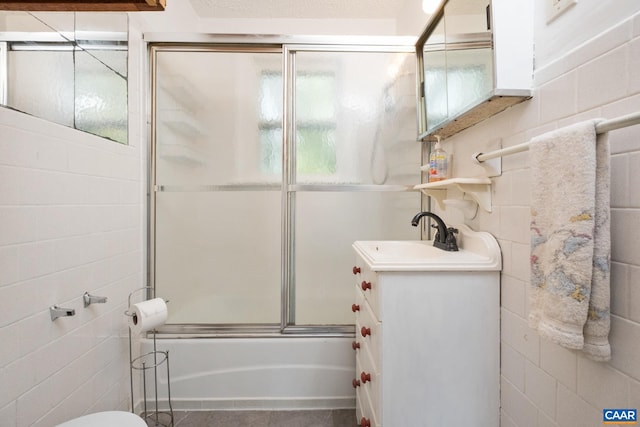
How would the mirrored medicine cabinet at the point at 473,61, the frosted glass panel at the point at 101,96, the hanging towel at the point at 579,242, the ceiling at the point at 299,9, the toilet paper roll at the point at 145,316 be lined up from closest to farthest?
1. the hanging towel at the point at 579,242
2. the mirrored medicine cabinet at the point at 473,61
3. the frosted glass panel at the point at 101,96
4. the toilet paper roll at the point at 145,316
5. the ceiling at the point at 299,9

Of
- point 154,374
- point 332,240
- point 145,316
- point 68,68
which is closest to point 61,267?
point 145,316

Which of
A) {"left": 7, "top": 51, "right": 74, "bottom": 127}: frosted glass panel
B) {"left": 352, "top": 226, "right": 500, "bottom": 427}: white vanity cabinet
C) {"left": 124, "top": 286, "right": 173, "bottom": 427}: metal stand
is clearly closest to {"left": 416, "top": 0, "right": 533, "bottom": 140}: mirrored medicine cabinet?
{"left": 352, "top": 226, "right": 500, "bottom": 427}: white vanity cabinet

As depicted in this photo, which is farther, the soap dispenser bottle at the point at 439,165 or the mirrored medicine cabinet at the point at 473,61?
the soap dispenser bottle at the point at 439,165

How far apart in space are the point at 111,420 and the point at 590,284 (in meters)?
1.47

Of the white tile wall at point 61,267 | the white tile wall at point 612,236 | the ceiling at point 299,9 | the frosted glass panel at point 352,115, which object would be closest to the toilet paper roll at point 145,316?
the white tile wall at point 61,267

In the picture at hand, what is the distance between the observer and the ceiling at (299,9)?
2.20 meters

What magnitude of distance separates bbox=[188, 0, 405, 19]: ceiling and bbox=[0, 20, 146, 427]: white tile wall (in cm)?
116

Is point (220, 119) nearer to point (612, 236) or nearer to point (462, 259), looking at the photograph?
point (462, 259)

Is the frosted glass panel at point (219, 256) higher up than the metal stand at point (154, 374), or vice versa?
the frosted glass panel at point (219, 256)

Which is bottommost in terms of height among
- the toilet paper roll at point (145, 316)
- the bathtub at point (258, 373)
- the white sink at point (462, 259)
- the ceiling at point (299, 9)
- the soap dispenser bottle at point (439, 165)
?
the bathtub at point (258, 373)

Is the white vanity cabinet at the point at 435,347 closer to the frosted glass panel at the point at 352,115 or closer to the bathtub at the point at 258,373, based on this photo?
the bathtub at the point at 258,373

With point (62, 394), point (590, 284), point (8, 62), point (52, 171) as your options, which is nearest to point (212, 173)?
point (52, 171)

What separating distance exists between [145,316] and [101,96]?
3.40ft

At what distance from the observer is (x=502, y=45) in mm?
912
